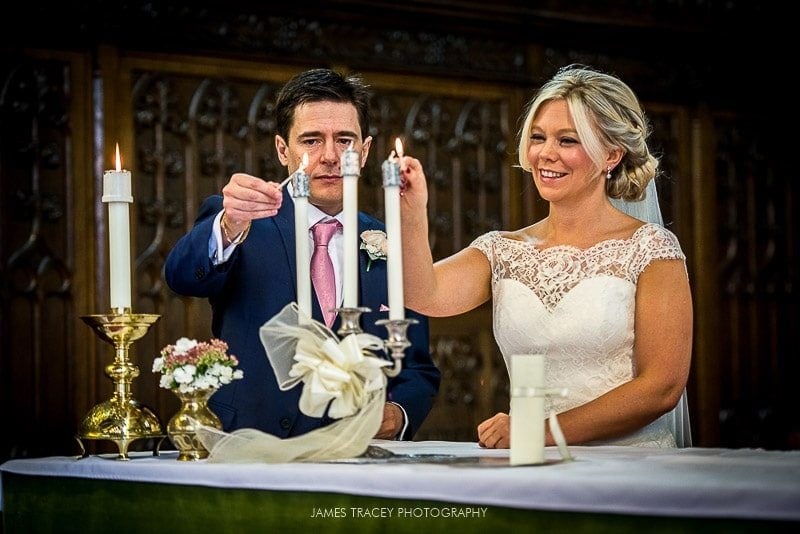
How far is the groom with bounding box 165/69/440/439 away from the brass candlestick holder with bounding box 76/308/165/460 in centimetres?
41

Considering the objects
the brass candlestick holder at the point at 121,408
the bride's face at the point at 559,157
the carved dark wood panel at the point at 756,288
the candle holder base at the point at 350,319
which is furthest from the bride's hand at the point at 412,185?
the carved dark wood panel at the point at 756,288

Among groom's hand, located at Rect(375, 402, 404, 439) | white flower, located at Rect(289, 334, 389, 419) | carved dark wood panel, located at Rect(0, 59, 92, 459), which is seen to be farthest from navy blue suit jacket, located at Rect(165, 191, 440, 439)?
carved dark wood panel, located at Rect(0, 59, 92, 459)

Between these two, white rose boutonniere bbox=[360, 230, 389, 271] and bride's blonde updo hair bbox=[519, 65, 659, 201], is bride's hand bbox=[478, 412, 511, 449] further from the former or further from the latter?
bride's blonde updo hair bbox=[519, 65, 659, 201]

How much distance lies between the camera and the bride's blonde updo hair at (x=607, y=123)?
10.4 feet

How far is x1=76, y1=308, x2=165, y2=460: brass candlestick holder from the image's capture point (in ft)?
7.87

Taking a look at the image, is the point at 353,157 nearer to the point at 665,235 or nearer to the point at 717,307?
the point at 665,235

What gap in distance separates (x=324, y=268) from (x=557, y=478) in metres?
1.51

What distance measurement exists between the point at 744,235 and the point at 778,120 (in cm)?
67

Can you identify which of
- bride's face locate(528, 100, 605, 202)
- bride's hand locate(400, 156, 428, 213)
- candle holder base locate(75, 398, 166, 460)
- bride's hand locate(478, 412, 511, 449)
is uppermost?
bride's face locate(528, 100, 605, 202)

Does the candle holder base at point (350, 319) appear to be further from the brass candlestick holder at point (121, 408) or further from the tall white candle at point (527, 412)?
the brass candlestick holder at point (121, 408)

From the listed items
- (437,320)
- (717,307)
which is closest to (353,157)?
(437,320)

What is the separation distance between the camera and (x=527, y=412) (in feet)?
6.43

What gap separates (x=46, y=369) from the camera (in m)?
5.08

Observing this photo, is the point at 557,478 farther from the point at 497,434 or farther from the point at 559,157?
the point at 559,157
